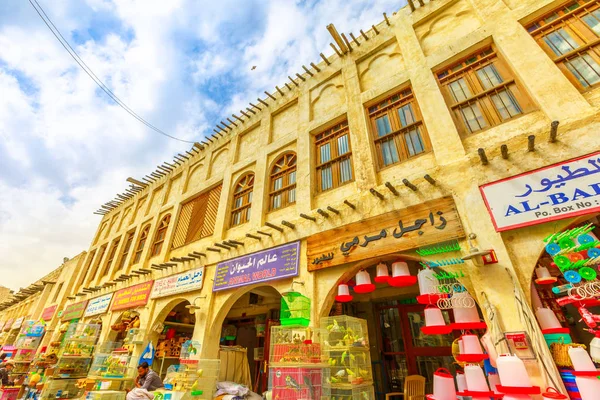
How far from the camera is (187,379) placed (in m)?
6.21

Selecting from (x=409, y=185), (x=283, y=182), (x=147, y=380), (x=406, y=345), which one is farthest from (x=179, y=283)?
(x=409, y=185)

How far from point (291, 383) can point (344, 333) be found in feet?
3.66

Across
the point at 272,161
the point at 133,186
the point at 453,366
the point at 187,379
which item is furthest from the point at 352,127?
the point at 133,186

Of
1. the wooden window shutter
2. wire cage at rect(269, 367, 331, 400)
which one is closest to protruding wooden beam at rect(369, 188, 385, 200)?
wire cage at rect(269, 367, 331, 400)

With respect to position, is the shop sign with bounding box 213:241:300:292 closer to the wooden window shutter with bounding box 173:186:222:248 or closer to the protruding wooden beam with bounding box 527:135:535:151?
the wooden window shutter with bounding box 173:186:222:248

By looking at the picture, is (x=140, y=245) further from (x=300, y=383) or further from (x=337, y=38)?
(x=337, y=38)

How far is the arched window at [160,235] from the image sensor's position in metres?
11.7

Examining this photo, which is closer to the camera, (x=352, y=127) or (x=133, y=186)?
(x=352, y=127)

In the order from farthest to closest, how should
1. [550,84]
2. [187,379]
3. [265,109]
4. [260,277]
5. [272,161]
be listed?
[265,109]
[272,161]
[260,277]
[187,379]
[550,84]

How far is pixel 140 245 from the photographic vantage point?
13.1 metres

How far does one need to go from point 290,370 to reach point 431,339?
4265mm

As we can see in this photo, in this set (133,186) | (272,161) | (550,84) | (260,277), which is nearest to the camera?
(550,84)

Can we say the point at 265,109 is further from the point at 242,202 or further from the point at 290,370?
the point at 290,370

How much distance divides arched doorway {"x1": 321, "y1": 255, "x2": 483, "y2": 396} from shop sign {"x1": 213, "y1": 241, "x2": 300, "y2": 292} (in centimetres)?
142
